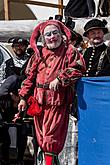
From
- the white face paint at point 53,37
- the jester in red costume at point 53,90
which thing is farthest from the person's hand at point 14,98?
the white face paint at point 53,37

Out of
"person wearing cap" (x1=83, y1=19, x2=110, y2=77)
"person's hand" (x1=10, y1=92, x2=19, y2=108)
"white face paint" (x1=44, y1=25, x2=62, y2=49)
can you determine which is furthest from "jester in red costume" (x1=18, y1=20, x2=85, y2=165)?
"person's hand" (x1=10, y1=92, x2=19, y2=108)

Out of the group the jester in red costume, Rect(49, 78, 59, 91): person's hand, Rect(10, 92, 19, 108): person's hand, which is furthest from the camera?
Rect(10, 92, 19, 108): person's hand

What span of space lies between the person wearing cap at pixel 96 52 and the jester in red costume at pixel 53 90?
0.28 meters

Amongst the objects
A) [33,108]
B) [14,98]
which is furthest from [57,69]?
[14,98]

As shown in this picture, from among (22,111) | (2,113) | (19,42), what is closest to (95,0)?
(19,42)

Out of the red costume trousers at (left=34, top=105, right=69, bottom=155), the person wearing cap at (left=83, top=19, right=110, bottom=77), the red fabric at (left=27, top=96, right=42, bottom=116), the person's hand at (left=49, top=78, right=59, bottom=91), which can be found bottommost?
the red costume trousers at (left=34, top=105, right=69, bottom=155)

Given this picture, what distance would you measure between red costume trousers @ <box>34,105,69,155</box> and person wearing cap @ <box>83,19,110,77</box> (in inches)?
17.9

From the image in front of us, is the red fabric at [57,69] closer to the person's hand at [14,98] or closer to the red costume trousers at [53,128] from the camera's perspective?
the red costume trousers at [53,128]

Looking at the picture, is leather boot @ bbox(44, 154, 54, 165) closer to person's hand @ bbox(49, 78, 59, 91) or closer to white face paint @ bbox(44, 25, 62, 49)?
person's hand @ bbox(49, 78, 59, 91)

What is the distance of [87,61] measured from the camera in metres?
4.76

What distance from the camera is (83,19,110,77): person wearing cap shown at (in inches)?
182

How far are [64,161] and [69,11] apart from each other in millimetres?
3262

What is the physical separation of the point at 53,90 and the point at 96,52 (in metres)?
0.64

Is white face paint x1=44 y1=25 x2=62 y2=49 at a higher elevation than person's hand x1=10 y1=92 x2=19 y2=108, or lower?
higher
